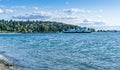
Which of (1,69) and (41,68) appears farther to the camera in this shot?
(41,68)

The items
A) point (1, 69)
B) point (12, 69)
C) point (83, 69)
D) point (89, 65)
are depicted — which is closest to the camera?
point (1, 69)

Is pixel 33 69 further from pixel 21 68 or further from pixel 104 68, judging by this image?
pixel 104 68

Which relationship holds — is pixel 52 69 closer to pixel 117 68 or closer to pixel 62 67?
pixel 62 67

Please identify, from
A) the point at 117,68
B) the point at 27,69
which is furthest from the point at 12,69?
the point at 117,68

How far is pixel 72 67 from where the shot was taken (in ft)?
113

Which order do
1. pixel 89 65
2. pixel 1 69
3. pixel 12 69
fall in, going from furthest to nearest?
pixel 89 65 → pixel 12 69 → pixel 1 69

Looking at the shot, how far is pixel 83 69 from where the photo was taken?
3303cm

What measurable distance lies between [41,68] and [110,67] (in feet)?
28.6

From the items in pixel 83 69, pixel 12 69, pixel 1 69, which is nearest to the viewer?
pixel 1 69

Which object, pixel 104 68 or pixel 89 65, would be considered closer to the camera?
pixel 104 68

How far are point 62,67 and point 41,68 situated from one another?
2.79 m

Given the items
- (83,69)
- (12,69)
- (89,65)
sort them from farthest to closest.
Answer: (89,65) < (83,69) < (12,69)

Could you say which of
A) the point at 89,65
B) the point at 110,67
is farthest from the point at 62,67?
the point at 110,67

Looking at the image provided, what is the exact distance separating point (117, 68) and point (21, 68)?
460 inches
